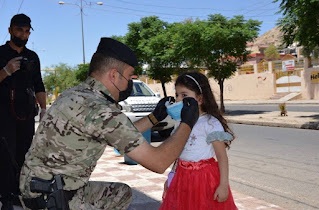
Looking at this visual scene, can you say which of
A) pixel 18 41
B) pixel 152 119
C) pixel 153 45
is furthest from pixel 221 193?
pixel 153 45

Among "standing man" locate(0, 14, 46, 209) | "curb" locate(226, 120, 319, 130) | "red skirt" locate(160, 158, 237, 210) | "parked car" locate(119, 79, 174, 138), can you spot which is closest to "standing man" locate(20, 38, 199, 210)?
"red skirt" locate(160, 158, 237, 210)

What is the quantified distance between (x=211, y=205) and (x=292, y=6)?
11.5 m

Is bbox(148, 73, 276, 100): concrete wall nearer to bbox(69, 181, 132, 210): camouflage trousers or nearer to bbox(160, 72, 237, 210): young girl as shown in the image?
bbox(160, 72, 237, 210): young girl

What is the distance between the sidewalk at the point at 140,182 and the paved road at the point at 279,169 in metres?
0.37

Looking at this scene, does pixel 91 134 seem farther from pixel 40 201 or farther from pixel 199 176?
pixel 199 176

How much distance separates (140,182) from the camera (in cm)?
592

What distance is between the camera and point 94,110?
2143 millimetres

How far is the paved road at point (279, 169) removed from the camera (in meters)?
5.24

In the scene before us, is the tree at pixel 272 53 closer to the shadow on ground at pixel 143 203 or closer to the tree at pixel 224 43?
the tree at pixel 224 43

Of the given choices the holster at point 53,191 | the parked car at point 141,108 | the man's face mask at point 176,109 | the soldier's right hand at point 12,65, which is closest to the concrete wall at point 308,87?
the parked car at point 141,108

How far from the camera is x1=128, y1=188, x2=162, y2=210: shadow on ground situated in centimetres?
470

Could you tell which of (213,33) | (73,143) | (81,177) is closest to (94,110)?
(73,143)

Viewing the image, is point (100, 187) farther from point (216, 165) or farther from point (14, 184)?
point (14, 184)

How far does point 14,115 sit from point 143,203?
1772 mm
